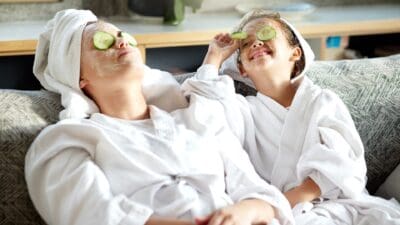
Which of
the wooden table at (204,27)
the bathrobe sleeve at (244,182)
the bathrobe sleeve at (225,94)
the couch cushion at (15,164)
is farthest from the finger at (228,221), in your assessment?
the wooden table at (204,27)

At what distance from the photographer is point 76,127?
161 centimetres

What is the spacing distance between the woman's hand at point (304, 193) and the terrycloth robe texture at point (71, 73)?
41cm

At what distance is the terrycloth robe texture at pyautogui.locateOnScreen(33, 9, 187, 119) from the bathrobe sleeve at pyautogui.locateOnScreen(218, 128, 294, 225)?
20cm

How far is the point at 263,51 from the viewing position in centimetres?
191

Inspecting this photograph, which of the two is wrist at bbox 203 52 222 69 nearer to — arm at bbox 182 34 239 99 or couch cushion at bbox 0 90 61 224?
arm at bbox 182 34 239 99

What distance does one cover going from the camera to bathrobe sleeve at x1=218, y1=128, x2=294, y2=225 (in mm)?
1634

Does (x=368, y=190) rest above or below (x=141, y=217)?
below

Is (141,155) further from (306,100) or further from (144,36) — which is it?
(144,36)

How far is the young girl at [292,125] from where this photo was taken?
1.77m

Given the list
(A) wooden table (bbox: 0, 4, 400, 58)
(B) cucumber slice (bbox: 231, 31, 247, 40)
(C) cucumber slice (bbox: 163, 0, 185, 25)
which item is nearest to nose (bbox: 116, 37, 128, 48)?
(B) cucumber slice (bbox: 231, 31, 247, 40)

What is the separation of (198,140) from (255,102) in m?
0.30

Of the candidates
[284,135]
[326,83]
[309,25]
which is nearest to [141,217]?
[284,135]

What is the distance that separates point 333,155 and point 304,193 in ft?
0.43

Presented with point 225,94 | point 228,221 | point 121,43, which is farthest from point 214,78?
point 228,221
